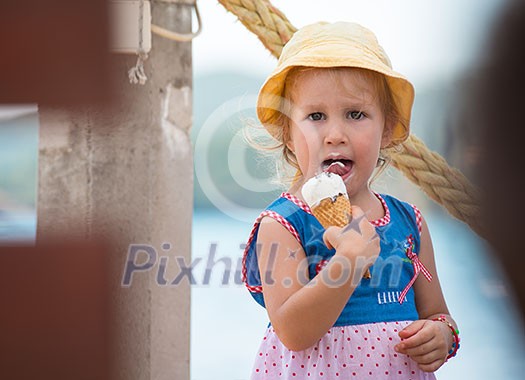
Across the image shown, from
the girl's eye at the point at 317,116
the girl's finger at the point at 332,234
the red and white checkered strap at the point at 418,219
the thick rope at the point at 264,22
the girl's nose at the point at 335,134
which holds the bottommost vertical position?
the girl's finger at the point at 332,234

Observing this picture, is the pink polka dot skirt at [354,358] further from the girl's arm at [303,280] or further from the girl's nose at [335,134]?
the girl's nose at [335,134]

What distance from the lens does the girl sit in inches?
35.2

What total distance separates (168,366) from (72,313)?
0.20 m

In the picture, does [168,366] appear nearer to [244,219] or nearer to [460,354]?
[244,219]

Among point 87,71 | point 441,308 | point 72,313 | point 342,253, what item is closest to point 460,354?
point 441,308

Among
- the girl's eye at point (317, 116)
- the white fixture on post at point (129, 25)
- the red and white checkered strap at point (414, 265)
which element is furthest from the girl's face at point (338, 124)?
the white fixture on post at point (129, 25)

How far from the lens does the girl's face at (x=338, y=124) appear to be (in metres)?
0.96

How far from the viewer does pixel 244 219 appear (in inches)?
44.1

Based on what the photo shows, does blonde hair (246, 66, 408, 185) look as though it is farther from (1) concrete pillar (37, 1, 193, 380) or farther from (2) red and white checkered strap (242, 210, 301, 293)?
(1) concrete pillar (37, 1, 193, 380)

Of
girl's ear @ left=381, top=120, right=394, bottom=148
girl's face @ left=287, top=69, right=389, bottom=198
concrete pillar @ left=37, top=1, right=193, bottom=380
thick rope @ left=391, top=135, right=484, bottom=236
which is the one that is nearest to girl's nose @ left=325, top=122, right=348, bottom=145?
girl's face @ left=287, top=69, right=389, bottom=198

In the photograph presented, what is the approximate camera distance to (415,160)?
45.5 inches

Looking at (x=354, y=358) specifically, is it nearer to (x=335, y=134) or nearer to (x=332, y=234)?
(x=332, y=234)

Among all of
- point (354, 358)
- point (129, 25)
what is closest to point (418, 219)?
point (354, 358)

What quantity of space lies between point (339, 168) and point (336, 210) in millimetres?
66
